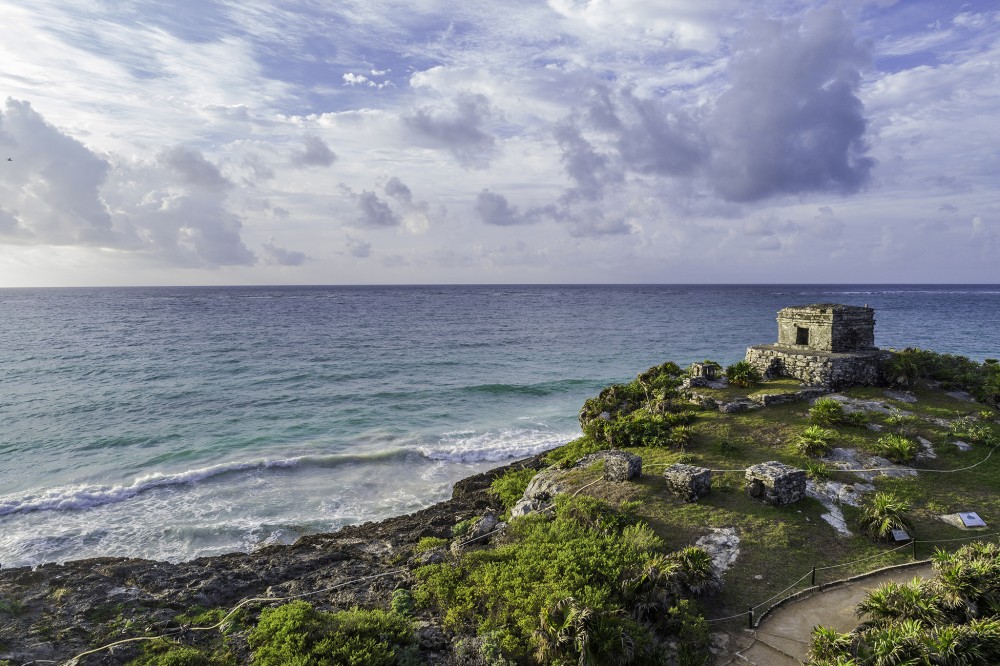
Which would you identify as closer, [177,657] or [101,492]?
[177,657]

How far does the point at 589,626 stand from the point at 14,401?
49.1 meters

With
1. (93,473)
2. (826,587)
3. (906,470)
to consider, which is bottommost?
(93,473)

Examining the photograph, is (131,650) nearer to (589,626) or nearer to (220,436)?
(589,626)

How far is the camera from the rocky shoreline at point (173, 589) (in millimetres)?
12586

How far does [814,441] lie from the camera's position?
755 inches

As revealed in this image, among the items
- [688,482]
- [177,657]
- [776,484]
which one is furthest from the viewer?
[688,482]

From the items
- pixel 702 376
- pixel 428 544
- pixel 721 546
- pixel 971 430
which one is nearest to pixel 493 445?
pixel 702 376

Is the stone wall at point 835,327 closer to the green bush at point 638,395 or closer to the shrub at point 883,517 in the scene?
the green bush at point 638,395

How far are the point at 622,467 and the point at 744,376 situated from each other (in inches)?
454

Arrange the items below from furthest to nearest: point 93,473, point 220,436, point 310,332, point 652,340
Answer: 1. point 310,332
2. point 652,340
3. point 220,436
4. point 93,473

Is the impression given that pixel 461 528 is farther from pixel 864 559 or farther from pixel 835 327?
A: pixel 835 327

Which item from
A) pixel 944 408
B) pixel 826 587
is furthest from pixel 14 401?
pixel 944 408

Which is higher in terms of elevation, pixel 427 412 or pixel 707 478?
pixel 707 478

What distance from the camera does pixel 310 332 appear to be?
80.8 m
